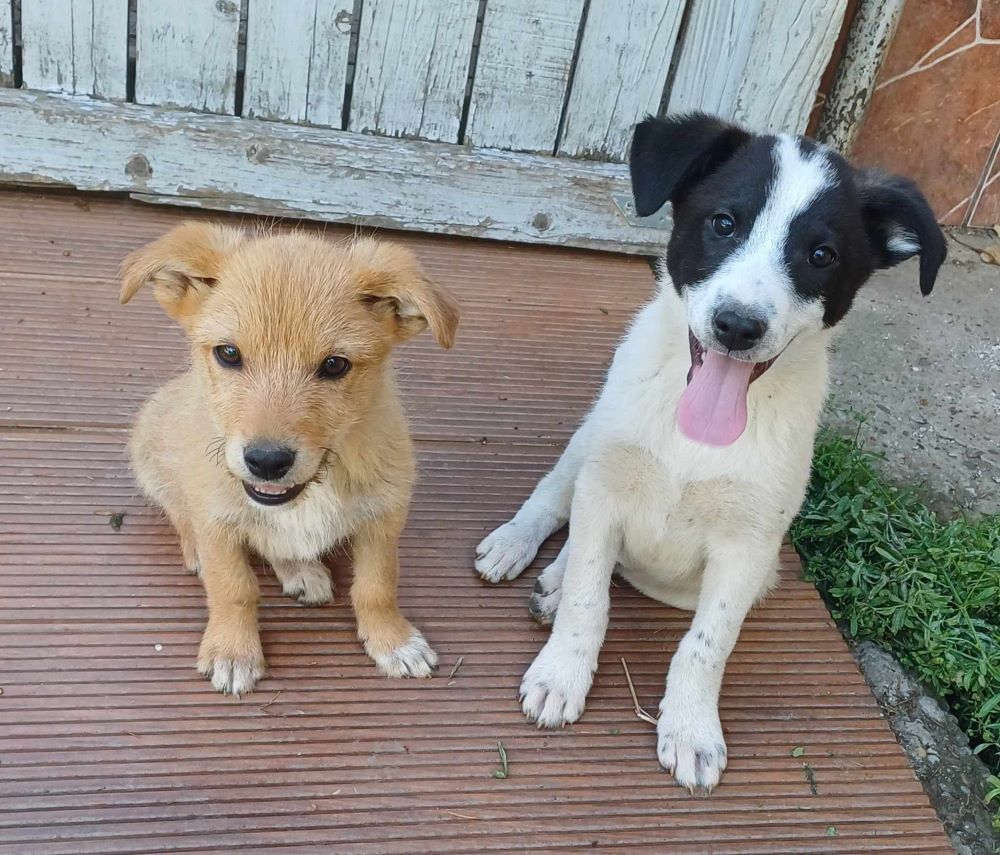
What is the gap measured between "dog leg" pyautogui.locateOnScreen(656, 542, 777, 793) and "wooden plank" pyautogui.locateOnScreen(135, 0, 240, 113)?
3.20m

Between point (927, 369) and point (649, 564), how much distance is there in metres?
2.46

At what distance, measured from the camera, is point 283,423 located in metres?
2.09

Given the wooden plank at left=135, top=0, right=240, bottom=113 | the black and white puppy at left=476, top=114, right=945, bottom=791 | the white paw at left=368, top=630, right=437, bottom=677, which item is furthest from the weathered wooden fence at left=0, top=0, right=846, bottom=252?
the white paw at left=368, top=630, right=437, bottom=677

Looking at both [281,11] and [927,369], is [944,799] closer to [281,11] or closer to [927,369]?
[927,369]

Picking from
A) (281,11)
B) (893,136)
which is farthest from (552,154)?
(893,136)

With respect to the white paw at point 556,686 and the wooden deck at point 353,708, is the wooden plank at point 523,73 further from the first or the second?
the white paw at point 556,686

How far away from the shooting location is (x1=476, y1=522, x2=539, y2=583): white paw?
9.76 feet

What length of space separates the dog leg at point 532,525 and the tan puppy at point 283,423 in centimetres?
40

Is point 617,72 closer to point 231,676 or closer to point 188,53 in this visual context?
point 188,53

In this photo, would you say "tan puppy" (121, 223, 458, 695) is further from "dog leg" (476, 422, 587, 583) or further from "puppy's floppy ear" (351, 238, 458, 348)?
"dog leg" (476, 422, 587, 583)

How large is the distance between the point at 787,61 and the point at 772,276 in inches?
100

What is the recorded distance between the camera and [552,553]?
3.15 metres

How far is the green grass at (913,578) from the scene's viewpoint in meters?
2.95

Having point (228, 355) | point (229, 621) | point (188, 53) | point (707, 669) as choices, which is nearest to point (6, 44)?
point (188, 53)
